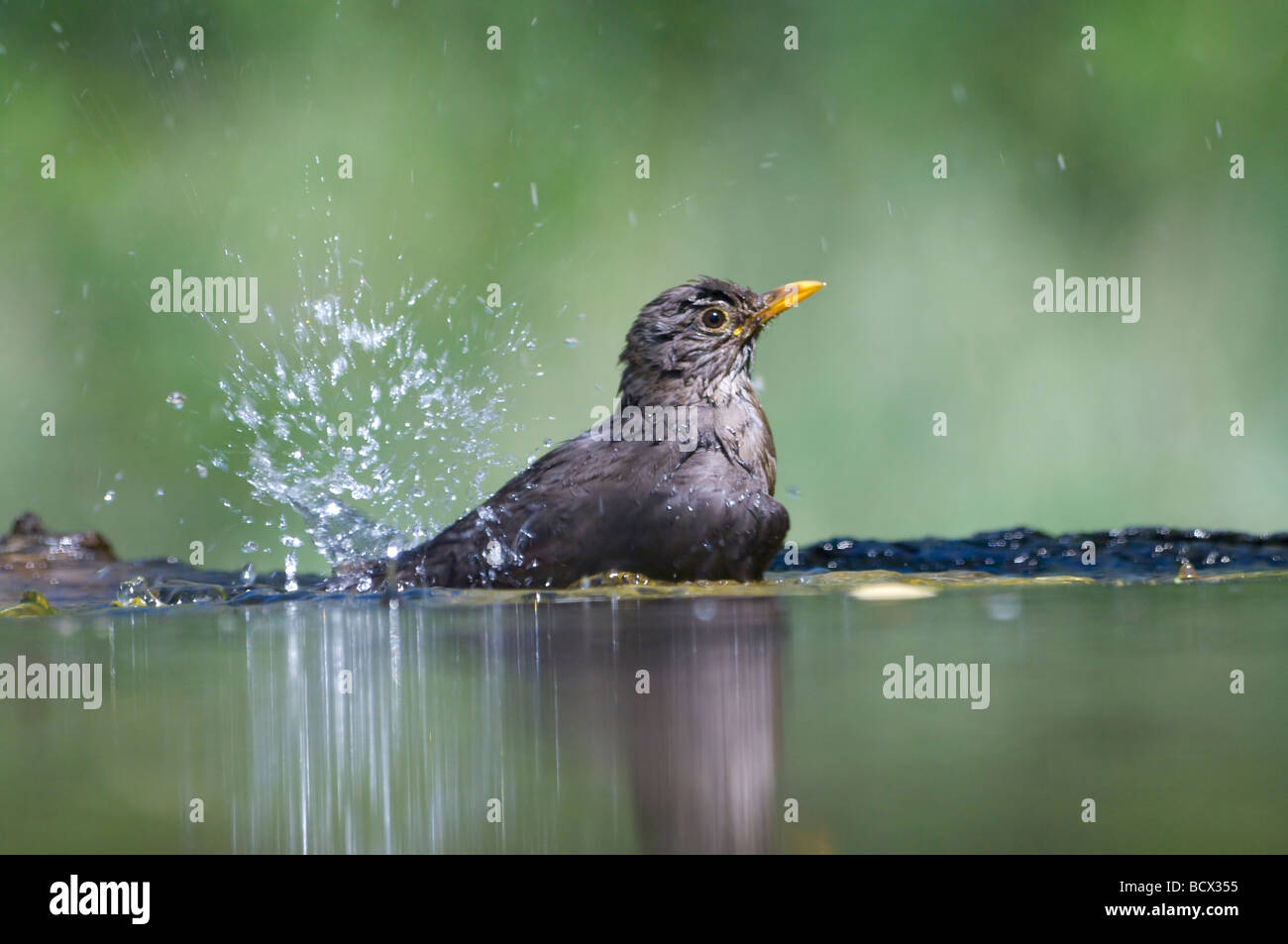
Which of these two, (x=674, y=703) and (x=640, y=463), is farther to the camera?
(x=640, y=463)

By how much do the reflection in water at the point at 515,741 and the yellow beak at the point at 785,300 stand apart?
101 inches

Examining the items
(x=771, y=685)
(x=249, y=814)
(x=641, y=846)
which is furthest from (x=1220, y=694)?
(x=249, y=814)

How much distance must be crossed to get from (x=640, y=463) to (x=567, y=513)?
1.28ft

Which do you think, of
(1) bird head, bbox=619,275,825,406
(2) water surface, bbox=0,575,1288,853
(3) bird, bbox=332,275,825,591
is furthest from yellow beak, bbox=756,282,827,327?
(2) water surface, bbox=0,575,1288,853

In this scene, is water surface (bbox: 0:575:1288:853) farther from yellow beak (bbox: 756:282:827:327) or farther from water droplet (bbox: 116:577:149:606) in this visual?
yellow beak (bbox: 756:282:827:327)

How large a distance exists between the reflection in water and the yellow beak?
8.43ft

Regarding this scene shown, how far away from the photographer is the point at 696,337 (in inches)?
227

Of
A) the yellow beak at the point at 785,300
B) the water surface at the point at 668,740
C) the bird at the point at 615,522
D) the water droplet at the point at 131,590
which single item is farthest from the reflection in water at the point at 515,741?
the yellow beak at the point at 785,300

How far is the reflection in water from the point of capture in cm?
164

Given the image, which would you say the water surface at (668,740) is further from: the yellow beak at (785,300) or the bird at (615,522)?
the yellow beak at (785,300)

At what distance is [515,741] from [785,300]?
402 centimetres

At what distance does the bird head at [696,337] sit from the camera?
18.9 ft

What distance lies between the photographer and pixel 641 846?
5.05 ft

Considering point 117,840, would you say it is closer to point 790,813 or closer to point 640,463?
point 790,813
